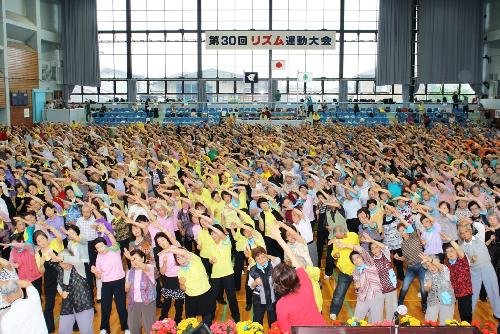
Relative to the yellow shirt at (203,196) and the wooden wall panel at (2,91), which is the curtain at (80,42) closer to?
the wooden wall panel at (2,91)

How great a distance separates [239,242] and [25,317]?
4072mm

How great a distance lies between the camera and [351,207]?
10.9 metres

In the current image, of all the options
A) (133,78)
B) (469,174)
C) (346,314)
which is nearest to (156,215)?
(346,314)

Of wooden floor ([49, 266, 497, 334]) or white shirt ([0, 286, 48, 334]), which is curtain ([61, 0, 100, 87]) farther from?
white shirt ([0, 286, 48, 334])

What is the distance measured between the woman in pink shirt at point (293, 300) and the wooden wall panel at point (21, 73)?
29.0 metres

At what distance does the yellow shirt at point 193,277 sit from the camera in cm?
A: 737

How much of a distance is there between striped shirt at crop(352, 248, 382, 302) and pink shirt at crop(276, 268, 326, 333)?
2.02 meters

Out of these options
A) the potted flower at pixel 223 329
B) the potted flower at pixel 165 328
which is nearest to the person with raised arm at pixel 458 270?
the potted flower at pixel 223 329

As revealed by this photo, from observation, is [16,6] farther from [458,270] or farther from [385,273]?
[458,270]

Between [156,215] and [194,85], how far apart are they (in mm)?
33212

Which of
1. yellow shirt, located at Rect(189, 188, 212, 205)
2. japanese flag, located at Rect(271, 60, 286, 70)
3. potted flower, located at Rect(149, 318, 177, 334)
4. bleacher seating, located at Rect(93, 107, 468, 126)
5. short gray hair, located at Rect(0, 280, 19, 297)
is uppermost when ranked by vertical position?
japanese flag, located at Rect(271, 60, 286, 70)

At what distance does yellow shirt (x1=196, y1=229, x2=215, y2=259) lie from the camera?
27.2ft

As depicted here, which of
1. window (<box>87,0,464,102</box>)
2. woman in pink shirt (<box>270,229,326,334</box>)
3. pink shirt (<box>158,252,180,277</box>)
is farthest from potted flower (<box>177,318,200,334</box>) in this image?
window (<box>87,0,464,102</box>)

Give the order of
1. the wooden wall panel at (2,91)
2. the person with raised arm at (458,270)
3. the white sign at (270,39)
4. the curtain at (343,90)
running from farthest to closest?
the curtain at (343,90) < the white sign at (270,39) < the wooden wall panel at (2,91) < the person with raised arm at (458,270)
